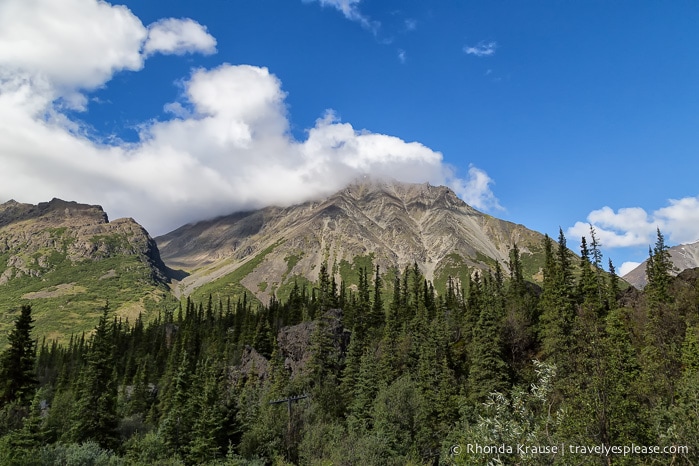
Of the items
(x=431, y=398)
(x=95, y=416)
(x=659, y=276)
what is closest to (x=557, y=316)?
(x=431, y=398)

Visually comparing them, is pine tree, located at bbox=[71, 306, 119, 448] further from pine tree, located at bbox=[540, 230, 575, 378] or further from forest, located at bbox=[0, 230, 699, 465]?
pine tree, located at bbox=[540, 230, 575, 378]

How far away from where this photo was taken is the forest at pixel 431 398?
750 inches

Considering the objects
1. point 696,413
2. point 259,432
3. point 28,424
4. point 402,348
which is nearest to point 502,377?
point 402,348

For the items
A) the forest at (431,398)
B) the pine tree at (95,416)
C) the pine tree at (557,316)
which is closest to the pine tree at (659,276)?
the forest at (431,398)

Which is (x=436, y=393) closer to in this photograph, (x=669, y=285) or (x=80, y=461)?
(x=80, y=461)

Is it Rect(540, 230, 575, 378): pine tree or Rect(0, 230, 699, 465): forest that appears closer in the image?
Rect(0, 230, 699, 465): forest

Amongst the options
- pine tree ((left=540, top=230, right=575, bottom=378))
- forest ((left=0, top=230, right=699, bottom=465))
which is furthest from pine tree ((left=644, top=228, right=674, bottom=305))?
pine tree ((left=540, top=230, right=575, bottom=378))

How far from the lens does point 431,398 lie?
188 feet

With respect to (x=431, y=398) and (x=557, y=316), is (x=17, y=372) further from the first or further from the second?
(x=557, y=316)

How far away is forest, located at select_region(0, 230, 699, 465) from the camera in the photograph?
19.1m

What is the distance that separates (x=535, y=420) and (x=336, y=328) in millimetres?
81793

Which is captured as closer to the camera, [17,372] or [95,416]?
[17,372]

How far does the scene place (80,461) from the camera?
36.0 meters

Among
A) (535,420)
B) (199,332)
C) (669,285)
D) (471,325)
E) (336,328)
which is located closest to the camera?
(535,420)
